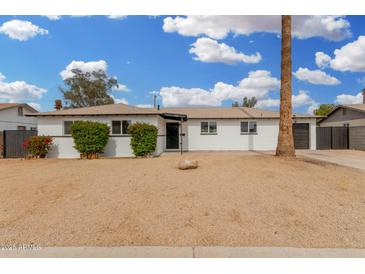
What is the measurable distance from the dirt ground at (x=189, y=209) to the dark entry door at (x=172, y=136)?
10925 millimetres

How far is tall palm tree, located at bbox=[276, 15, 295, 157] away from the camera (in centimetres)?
991

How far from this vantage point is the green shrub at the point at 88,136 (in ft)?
42.3

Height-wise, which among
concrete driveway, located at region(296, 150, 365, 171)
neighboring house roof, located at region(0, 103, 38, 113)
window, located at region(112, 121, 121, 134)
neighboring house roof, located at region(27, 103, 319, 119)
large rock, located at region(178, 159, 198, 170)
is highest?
neighboring house roof, located at region(0, 103, 38, 113)

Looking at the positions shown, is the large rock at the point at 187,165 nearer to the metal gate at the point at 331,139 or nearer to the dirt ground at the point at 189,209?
the dirt ground at the point at 189,209

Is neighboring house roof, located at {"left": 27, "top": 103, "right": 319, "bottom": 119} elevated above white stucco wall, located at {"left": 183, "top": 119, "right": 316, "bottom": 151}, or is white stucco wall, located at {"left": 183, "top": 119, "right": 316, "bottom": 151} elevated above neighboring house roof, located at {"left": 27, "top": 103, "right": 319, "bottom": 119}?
neighboring house roof, located at {"left": 27, "top": 103, "right": 319, "bottom": 119}

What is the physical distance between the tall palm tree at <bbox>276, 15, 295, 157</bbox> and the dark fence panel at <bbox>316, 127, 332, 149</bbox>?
34.9 feet

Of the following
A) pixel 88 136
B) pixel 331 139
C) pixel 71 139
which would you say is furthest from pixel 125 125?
pixel 331 139

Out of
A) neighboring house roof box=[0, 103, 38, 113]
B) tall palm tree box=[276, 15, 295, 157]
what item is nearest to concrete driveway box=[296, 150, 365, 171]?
tall palm tree box=[276, 15, 295, 157]

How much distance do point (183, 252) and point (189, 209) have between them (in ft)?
4.31

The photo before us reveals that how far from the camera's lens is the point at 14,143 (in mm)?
14688

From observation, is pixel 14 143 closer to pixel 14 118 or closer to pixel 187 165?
pixel 187 165

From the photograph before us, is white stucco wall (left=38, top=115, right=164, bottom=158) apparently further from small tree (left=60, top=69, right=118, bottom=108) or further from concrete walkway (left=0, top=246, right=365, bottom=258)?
small tree (left=60, top=69, right=118, bottom=108)

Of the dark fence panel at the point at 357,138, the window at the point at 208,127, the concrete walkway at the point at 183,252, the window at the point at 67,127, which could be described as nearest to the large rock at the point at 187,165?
the concrete walkway at the point at 183,252

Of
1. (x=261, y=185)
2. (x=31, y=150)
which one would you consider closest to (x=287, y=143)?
(x=261, y=185)
